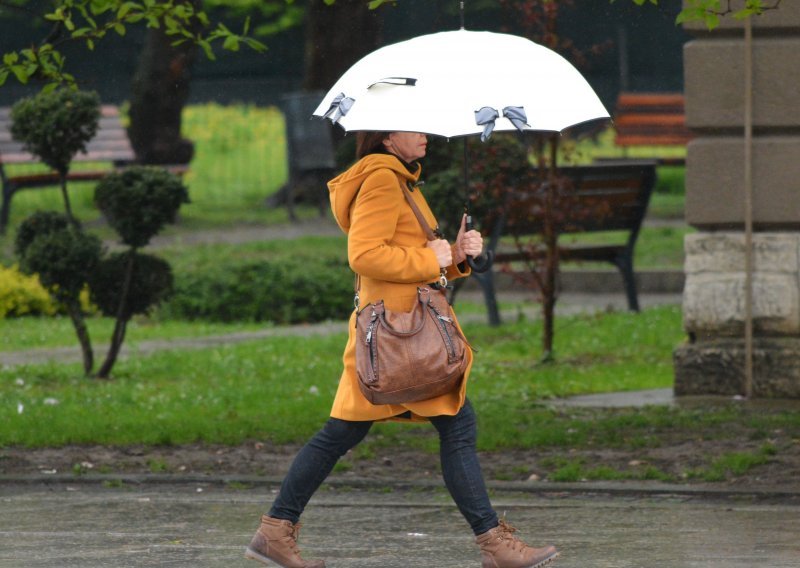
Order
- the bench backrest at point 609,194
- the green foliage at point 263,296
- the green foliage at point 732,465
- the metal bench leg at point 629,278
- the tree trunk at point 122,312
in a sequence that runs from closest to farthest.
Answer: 1. the green foliage at point 732,465
2. the tree trunk at point 122,312
3. the bench backrest at point 609,194
4. the metal bench leg at point 629,278
5. the green foliage at point 263,296

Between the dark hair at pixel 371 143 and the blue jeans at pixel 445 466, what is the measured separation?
910 millimetres

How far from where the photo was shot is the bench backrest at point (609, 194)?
1200cm

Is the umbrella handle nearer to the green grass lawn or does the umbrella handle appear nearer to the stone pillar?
the green grass lawn

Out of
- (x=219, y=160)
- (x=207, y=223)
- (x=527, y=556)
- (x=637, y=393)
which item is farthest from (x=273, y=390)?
(x=219, y=160)

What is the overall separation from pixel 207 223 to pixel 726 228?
39.5 feet

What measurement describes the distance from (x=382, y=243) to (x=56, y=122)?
5071mm

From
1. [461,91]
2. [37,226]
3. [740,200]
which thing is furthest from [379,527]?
[37,226]

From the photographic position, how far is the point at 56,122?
10.1m

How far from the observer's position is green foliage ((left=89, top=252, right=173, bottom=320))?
1045 centimetres

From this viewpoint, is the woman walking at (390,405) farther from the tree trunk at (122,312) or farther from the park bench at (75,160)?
the park bench at (75,160)

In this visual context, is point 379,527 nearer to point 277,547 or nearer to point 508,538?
point 277,547

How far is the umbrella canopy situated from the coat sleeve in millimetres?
230

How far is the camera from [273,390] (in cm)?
1006

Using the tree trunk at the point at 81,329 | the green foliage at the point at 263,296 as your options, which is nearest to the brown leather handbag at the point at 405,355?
the tree trunk at the point at 81,329
